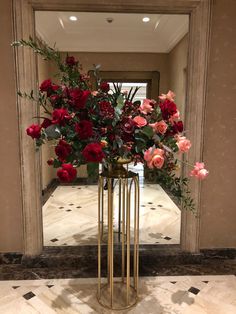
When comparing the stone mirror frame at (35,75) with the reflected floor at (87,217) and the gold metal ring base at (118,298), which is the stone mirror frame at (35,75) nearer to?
the reflected floor at (87,217)

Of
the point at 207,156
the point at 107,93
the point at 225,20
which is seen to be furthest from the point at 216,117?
the point at 107,93

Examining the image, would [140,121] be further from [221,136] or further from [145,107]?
[221,136]

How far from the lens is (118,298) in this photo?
2076 millimetres

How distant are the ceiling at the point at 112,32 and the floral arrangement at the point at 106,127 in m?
2.46

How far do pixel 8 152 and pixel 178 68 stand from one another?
2528 mm

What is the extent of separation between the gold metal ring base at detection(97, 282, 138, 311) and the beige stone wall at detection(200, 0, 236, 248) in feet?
2.85

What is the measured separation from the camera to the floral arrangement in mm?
1562

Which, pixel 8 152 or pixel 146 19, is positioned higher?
pixel 146 19

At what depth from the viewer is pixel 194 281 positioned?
231cm

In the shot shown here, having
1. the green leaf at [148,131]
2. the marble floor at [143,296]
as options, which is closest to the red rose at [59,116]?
the green leaf at [148,131]

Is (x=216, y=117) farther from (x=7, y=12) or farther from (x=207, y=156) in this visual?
(x=7, y=12)

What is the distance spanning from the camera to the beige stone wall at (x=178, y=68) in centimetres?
356

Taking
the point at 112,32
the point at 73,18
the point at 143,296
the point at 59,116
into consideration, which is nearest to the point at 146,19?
the point at 112,32

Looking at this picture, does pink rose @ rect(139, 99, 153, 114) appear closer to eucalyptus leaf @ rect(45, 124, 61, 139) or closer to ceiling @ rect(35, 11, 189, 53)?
eucalyptus leaf @ rect(45, 124, 61, 139)
